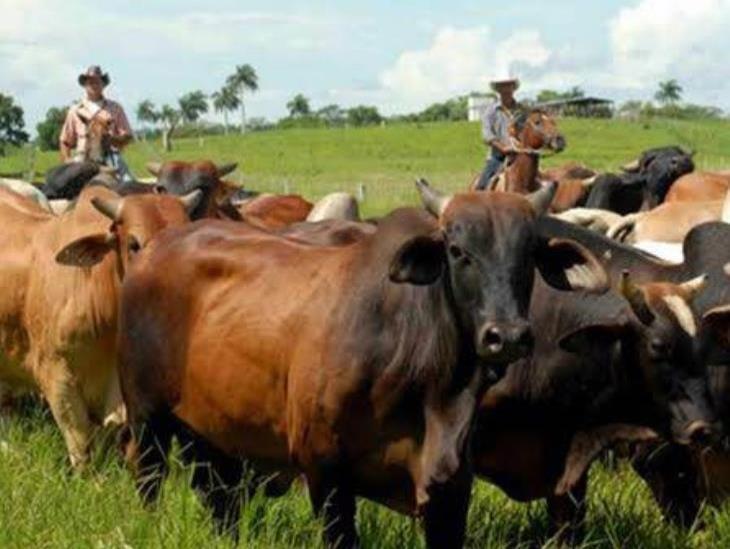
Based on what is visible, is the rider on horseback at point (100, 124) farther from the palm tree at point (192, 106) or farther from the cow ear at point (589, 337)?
the palm tree at point (192, 106)

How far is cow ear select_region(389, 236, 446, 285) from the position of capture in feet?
16.3

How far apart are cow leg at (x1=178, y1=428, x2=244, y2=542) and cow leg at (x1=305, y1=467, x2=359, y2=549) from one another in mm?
865

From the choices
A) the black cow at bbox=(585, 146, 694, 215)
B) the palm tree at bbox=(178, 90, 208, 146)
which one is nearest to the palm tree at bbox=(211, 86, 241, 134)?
the palm tree at bbox=(178, 90, 208, 146)

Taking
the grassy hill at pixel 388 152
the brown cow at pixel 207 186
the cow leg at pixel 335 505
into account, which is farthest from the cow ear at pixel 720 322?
the grassy hill at pixel 388 152

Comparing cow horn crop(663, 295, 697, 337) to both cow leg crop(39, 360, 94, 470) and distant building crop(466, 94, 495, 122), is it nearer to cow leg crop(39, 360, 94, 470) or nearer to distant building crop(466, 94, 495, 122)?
cow leg crop(39, 360, 94, 470)

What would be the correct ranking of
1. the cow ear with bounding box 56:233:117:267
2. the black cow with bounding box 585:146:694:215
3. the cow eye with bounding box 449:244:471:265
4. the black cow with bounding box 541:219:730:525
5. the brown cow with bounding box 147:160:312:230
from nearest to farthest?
1. the cow eye with bounding box 449:244:471:265
2. the black cow with bounding box 541:219:730:525
3. the cow ear with bounding box 56:233:117:267
4. the brown cow with bounding box 147:160:312:230
5. the black cow with bounding box 585:146:694:215

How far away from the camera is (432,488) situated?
5.00 meters

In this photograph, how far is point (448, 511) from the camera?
5086 mm

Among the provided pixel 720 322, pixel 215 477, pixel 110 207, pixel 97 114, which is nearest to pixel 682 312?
pixel 720 322

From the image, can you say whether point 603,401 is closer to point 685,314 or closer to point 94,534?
point 685,314

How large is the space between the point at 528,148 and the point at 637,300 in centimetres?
798

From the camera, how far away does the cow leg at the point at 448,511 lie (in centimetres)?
502

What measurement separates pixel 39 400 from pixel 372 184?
30.5 metres

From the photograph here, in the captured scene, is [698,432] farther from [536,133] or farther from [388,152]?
[388,152]
